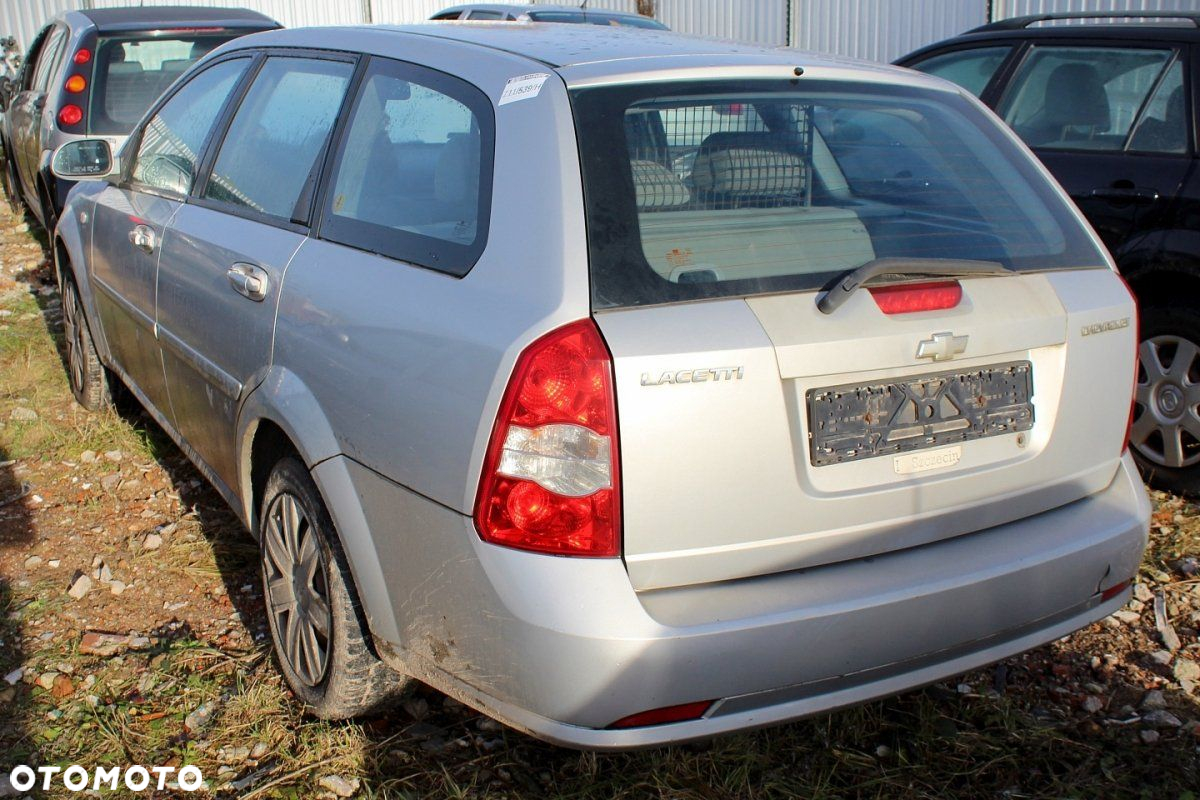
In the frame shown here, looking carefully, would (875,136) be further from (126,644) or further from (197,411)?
(126,644)

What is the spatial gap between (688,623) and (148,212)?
2731 mm

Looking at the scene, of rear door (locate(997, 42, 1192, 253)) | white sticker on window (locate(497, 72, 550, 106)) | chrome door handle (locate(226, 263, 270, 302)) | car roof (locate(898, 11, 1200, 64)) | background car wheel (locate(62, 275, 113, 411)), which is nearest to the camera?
white sticker on window (locate(497, 72, 550, 106))

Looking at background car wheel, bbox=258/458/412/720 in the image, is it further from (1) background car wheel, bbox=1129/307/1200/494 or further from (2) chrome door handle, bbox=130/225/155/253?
(1) background car wheel, bbox=1129/307/1200/494

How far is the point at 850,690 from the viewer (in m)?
2.24

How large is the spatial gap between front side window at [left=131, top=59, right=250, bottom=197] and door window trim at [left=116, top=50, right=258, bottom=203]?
10mm

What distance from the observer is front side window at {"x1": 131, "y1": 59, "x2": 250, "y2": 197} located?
3.74m

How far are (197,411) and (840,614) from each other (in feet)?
7.24

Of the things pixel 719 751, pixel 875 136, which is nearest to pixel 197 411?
pixel 719 751

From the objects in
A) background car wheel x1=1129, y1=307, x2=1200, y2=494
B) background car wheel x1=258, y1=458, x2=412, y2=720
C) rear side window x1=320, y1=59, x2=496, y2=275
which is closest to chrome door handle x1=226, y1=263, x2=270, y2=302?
rear side window x1=320, y1=59, x2=496, y2=275

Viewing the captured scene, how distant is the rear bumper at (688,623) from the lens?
6.69 ft

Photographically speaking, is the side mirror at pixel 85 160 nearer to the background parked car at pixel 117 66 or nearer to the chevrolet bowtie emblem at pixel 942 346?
the background parked car at pixel 117 66

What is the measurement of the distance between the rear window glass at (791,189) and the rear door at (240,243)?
1.01 m

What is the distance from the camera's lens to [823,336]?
84.6 inches

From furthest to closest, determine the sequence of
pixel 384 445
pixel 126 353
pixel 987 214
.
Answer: pixel 126 353
pixel 987 214
pixel 384 445
